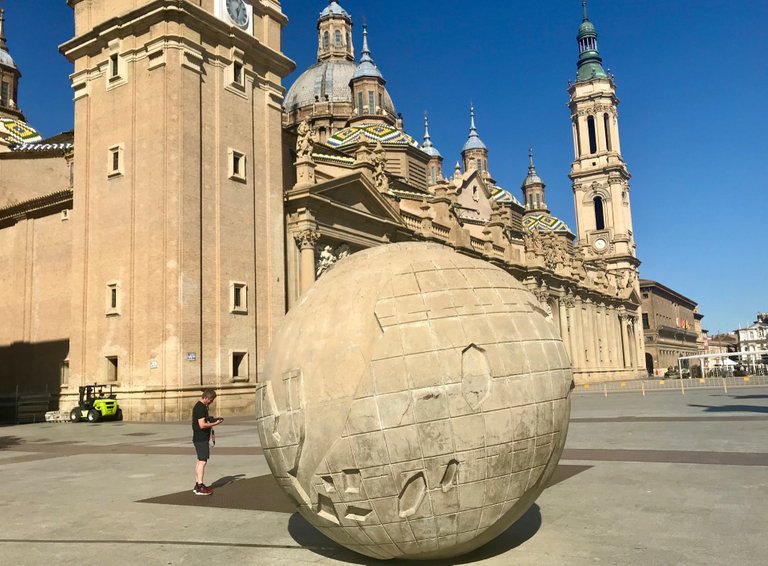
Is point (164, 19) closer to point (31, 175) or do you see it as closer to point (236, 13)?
point (236, 13)

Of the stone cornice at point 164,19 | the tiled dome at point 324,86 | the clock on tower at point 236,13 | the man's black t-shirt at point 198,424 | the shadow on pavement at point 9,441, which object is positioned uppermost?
the tiled dome at point 324,86

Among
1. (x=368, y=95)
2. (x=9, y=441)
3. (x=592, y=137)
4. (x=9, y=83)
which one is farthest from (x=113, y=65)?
(x=592, y=137)

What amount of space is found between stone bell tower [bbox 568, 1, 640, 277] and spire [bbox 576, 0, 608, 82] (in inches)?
5.7

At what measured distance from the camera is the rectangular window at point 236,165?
1201 inches

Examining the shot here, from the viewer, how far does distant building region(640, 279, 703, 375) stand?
11244cm

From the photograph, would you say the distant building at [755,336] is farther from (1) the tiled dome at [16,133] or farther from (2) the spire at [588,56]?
(1) the tiled dome at [16,133]

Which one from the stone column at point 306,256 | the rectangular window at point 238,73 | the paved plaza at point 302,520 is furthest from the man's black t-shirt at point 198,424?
the rectangular window at point 238,73

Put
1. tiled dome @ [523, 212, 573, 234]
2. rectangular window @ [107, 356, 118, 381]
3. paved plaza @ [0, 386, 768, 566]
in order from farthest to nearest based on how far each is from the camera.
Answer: tiled dome @ [523, 212, 573, 234] < rectangular window @ [107, 356, 118, 381] < paved plaza @ [0, 386, 768, 566]

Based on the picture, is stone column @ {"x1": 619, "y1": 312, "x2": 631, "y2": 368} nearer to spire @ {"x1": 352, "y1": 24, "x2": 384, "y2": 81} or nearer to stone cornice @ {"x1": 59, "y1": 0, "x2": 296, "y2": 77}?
spire @ {"x1": 352, "y1": 24, "x2": 384, "y2": 81}

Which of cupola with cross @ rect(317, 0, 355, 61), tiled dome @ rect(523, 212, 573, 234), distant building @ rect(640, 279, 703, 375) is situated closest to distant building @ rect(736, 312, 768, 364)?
distant building @ rect(640, 279, 703, 375)

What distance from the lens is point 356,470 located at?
532 centimetres

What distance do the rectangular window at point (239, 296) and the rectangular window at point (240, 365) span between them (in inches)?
73.9

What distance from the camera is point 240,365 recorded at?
2939 cm

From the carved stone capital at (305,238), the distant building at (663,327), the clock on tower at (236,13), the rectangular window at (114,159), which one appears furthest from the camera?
the distant building at (663,327)
